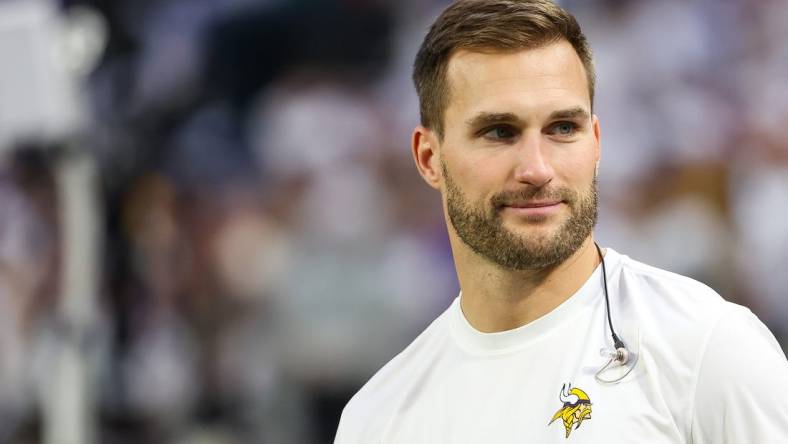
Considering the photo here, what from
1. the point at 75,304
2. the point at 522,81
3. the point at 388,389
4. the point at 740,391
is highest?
the point at 522,81

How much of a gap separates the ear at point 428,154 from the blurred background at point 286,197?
3.13 metres

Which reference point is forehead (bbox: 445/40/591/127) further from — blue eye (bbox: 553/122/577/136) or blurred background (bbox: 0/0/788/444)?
blurred background (bbox: 0/0/788/444)

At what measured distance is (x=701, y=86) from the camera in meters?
6.55

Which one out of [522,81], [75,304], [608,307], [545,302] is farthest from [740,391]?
[75,304]

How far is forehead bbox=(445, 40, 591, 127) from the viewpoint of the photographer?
2.56 m

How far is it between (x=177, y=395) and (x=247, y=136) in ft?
5.36

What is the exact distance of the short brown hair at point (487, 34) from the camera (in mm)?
2641

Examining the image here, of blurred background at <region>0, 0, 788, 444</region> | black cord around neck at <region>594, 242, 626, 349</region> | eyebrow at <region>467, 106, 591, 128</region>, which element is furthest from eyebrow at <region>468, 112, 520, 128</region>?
blurred background at <region>0, 0, 788, 444</region>

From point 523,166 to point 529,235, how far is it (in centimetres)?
16

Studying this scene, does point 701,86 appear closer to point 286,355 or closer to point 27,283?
point 286,355

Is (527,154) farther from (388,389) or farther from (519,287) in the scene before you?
(388,389)

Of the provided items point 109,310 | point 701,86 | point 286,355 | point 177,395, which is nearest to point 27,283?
point 109,310

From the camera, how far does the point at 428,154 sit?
297 centimetres

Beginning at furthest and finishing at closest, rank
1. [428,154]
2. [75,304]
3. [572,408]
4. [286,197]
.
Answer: [286,197] → [75,304] → [428,154] → [572,408]
